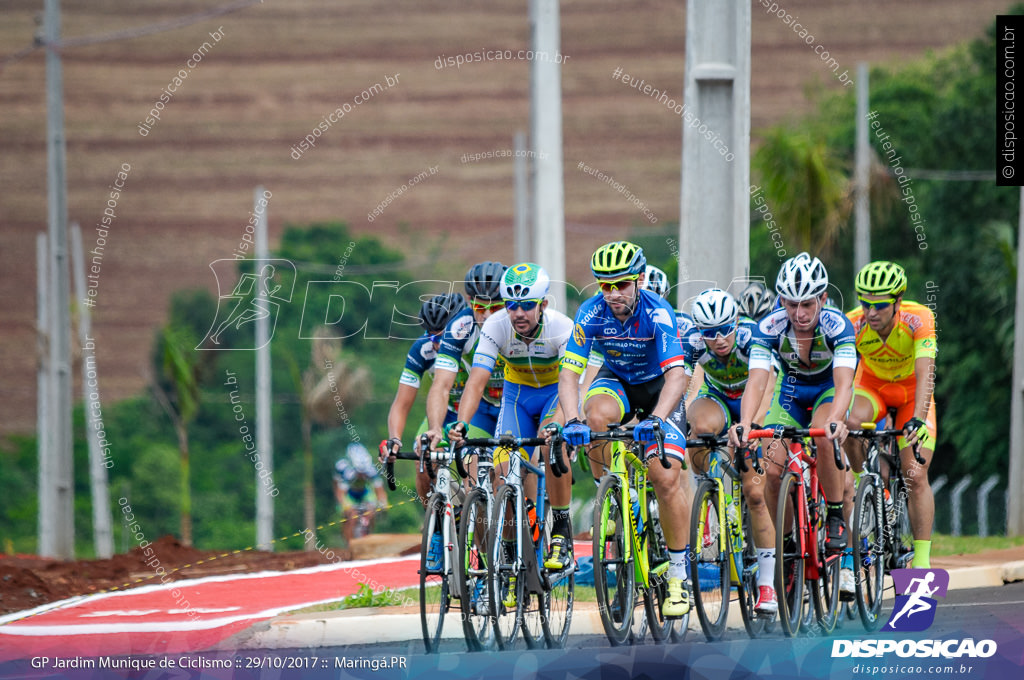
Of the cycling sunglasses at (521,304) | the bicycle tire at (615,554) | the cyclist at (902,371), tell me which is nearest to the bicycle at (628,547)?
the bicycle tire at (615,554)

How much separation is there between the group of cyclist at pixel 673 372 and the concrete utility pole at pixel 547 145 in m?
5.22

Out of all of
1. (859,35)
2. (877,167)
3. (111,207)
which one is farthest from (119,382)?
(877,167)

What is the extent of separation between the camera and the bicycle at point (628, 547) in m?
7.58

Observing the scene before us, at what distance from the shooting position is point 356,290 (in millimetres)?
58656

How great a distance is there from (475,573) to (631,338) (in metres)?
1.72

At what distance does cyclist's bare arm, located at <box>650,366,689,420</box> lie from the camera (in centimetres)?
774

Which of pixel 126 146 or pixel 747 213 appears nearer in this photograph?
pixel 747 213

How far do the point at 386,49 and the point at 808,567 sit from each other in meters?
75.3

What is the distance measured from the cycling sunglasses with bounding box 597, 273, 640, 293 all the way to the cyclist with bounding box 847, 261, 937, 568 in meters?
1.95

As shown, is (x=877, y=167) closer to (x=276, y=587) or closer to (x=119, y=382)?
(x=276, y=587)

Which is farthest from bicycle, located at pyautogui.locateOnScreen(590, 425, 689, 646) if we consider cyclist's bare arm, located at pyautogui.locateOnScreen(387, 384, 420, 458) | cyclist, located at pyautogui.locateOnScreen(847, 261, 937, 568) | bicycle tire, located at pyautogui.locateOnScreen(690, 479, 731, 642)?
cyclist, located at pyautogui.locateOnScreen(847, 261, 937, 568)

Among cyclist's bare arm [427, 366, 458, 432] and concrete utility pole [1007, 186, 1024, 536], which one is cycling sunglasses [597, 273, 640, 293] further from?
concrete utility pole [1007, 186, 1024, 536]

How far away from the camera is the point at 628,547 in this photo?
25.3 feet

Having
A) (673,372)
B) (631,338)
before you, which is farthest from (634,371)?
(673,372)
